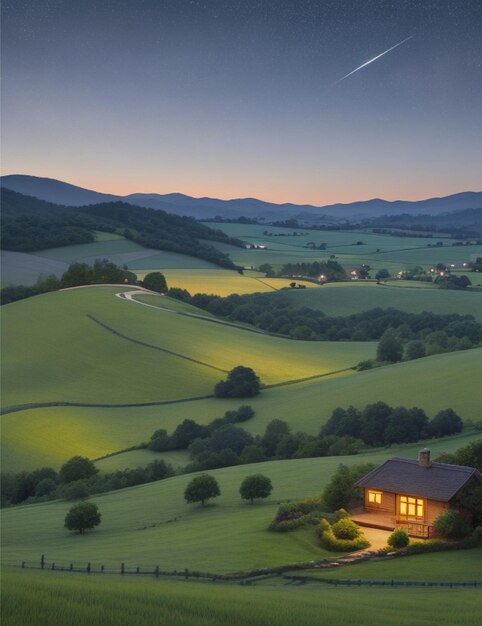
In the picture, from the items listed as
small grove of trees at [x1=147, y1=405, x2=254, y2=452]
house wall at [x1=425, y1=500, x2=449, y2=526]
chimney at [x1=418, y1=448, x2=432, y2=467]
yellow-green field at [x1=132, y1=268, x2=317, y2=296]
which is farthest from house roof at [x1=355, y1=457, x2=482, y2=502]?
yellow-green field at [x1=132, y1=268, x2=317, y2=296]

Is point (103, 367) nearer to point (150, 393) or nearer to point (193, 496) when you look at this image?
point (150, 393)

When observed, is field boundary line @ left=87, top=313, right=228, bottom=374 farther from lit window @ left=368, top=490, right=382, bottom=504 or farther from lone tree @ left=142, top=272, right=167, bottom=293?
lit window @ left=368, top=490, right=382, bottom=504

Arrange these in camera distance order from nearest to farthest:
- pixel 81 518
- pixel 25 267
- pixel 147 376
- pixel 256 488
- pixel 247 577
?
pixel 247 577 → pixel 81 518 → pixel 256 488 → pixel 147 376 → pixel 25 267

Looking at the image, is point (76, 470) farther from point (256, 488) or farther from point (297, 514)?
point (297, 514)

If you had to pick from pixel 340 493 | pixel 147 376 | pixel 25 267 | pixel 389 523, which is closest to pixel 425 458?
pixel 389 523

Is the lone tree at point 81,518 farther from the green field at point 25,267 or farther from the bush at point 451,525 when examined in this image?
the green field at point 25,267

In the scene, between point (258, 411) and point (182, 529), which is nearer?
point (182, 529)
